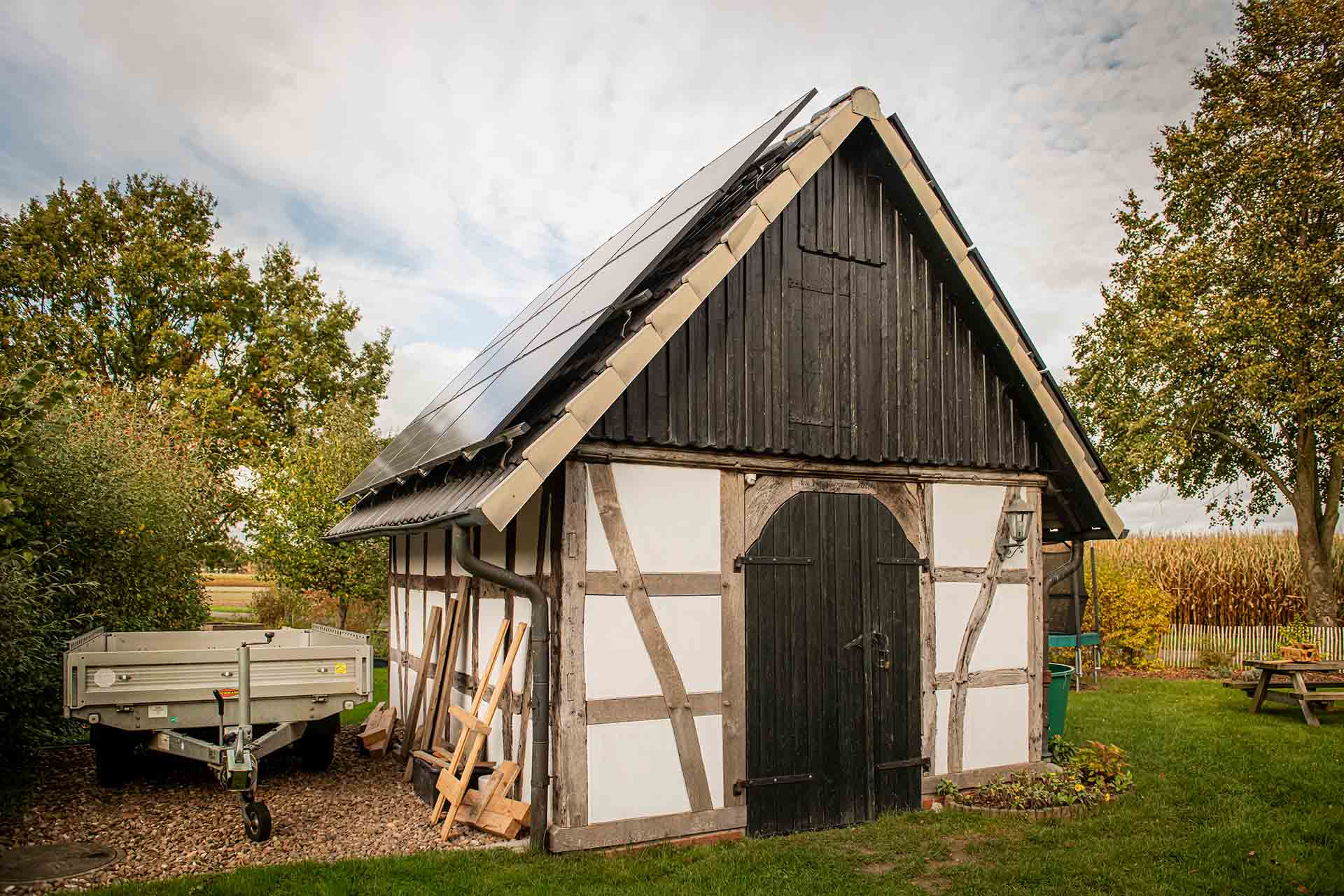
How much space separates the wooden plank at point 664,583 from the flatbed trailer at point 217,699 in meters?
2.52

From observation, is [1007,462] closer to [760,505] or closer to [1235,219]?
[760,505]

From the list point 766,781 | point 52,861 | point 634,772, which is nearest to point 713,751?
point 766,781

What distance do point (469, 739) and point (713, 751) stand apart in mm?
1924

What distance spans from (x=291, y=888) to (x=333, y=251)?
997 inches

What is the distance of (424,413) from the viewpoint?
12789mm

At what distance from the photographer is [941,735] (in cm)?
777

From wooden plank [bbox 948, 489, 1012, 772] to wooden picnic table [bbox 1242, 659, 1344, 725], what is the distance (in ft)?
22.6

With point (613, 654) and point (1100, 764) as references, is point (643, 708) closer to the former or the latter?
point (613, 654)

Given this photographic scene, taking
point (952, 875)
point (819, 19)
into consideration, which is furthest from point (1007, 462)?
point (819, 19)

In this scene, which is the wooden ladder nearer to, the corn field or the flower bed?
the flower bed

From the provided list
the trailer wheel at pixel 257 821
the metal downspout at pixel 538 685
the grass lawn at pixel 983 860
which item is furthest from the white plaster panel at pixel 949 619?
the trailer wheel at pixel 257 821

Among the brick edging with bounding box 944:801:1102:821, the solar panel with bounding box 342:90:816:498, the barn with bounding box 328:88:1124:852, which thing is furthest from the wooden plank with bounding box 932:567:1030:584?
the solar panel with bounding box 342:90:816:498

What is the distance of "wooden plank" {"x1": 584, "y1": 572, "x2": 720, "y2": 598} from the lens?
6234 millimetres

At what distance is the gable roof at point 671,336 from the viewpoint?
5.71 meters
